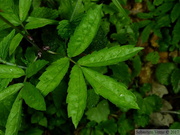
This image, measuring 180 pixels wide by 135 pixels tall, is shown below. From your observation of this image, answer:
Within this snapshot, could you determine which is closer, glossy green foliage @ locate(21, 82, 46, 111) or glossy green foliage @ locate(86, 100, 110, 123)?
glossy green foliage @ locate(21, 82, 46, 111)

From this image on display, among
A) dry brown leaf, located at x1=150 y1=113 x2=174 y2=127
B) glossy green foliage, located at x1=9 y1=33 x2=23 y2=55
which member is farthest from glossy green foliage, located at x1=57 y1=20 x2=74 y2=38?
dry brown leaf, located at x1=150 y1=113 x2=174 y2=127

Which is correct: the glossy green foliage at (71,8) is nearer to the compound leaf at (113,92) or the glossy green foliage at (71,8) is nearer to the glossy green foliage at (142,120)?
the compound leaf at (113,92)

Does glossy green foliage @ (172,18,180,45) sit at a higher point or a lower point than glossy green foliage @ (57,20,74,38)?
lower

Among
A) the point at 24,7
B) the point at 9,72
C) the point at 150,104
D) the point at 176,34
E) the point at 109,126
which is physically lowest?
the point at 109,126

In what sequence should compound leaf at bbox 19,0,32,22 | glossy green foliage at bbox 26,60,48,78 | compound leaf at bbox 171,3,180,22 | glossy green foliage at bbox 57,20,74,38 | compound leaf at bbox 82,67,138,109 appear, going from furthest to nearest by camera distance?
compound leaf at bbox 171,3,180,22 → glossy green foliage at bbox 57,20,74,38 → compound leaf at bbox 19,0,32,22 → glossy green foliage at bbox 26,60,48,78 → compound leaf at bbox 82,67,138,109

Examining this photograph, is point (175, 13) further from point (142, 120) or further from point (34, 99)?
point (34, 99)

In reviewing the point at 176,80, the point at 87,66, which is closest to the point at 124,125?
the point at 176,80

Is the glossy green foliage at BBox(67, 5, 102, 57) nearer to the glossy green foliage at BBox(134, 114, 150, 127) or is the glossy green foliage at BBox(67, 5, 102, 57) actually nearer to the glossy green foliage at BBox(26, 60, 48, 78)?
the glossy green foliage at BBox(26, 60, 48, 78)
